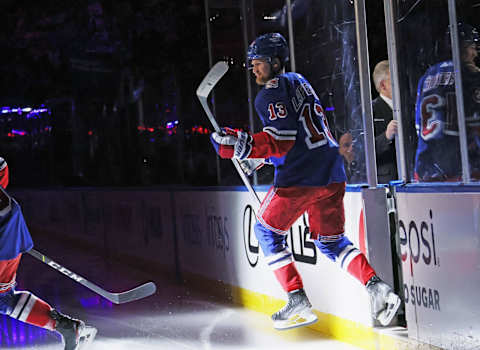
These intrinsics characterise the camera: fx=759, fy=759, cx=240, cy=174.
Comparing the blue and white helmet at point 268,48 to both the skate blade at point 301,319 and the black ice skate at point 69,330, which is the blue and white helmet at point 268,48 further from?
the black ice skate at point 69,330

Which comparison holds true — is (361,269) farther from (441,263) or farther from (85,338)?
(85,338)

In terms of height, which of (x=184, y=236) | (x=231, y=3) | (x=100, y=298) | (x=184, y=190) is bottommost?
(x=100, y=298)

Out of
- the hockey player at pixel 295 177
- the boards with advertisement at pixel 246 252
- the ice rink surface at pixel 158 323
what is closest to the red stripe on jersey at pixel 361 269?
the hockey player at pixel 295 177

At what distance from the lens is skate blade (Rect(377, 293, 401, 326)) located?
348 centimetres

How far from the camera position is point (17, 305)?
4.03 meters

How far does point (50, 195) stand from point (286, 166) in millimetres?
9903

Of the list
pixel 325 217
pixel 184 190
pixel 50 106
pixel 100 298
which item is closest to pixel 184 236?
pixel 184 190

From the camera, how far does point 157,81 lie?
35.3 ft

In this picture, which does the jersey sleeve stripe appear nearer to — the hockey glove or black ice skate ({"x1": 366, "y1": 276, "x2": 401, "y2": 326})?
the hockey glove

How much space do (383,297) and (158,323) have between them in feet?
7.91

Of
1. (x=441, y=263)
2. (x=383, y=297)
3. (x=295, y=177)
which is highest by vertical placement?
(x=295, y=177)

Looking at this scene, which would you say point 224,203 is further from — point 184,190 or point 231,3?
point 231,3

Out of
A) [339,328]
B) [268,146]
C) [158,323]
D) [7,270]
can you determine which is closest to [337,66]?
[268,146]

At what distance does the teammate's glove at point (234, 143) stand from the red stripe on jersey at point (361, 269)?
718mm
